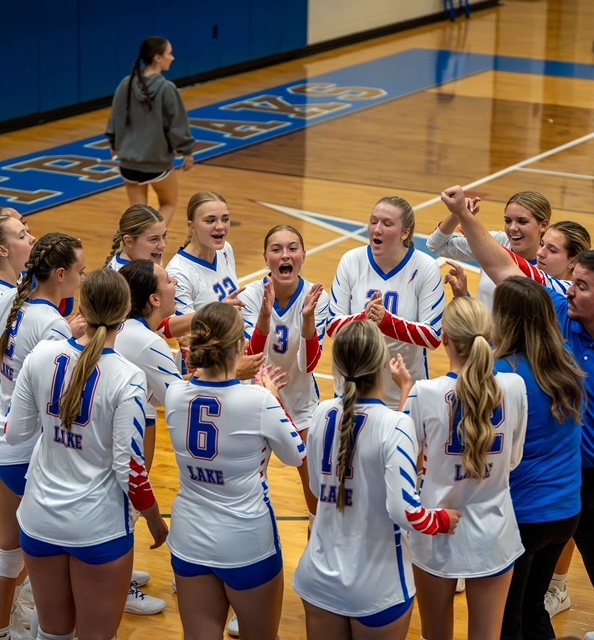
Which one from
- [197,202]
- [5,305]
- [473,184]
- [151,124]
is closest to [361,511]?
[5,305]

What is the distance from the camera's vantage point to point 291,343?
5.27 m

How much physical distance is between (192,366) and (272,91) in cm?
1358

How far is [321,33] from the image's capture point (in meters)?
19.7

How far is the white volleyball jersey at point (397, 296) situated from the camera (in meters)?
5.24

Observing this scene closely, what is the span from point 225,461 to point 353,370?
0.52 meters

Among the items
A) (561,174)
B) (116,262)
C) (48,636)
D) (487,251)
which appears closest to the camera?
(48,636)

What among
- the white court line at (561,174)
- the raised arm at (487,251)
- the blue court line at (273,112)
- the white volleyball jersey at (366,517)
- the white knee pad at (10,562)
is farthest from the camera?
the white court line at (561,174)

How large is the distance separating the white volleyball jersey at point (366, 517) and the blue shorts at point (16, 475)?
1236 mm

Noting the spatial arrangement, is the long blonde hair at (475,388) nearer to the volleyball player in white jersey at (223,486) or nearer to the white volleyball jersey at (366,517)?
the white volleyball jersey at (366,517)

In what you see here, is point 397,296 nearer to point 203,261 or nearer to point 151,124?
point 203,261

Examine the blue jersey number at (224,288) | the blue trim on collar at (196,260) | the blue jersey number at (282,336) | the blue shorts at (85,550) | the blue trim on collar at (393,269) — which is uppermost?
the blue trim on collar at (393,269)

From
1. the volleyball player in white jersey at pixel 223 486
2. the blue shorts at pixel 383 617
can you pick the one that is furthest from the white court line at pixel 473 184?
the blue shorts at pixel 383 617

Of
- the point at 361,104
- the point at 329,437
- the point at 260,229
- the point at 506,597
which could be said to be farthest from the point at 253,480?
the point at 361,104

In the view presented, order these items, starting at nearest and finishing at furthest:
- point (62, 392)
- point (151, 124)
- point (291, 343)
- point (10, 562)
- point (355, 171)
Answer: point (62, 392) → point (10, 562) → point (291, 343) → point (151, 124) → point (355, 171)
